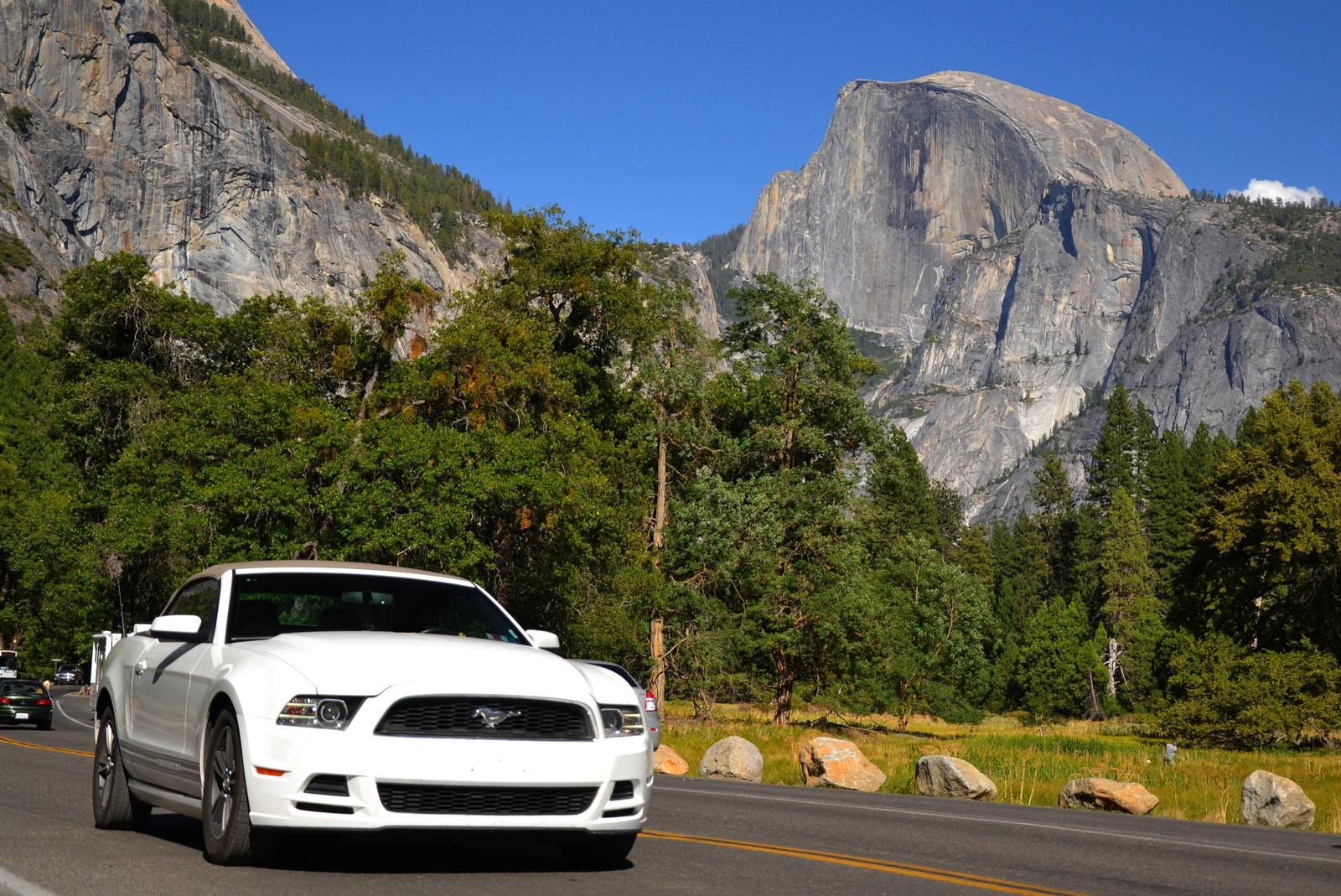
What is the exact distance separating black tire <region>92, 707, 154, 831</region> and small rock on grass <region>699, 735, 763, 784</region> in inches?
456

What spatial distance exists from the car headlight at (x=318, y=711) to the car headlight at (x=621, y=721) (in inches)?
52.6

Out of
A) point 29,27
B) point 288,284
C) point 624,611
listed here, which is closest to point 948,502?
point 288,284

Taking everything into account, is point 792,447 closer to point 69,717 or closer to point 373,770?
point 69,717

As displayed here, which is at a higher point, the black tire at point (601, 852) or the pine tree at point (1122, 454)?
the pine tree at point (1122, 454)

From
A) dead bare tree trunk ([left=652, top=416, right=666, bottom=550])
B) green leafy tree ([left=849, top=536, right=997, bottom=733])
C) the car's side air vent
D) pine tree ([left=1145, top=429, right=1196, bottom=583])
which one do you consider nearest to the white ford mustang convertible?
the car's side air vent

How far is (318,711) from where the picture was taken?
611 cm

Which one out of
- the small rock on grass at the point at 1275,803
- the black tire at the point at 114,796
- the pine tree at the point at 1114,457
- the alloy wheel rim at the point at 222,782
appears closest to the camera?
the alloy wheel rim at the point at 222,782

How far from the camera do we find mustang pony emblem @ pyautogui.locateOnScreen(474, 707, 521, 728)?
6195 millimetres

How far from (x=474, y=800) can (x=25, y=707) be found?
26.6m

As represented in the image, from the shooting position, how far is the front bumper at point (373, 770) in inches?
237

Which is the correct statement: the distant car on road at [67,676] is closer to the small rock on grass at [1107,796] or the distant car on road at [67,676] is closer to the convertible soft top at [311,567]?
the small rock on grass at [1107,796]

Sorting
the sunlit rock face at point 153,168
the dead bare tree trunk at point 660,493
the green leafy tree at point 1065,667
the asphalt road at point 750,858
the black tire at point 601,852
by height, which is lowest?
the green leafy tree at point 1065,667

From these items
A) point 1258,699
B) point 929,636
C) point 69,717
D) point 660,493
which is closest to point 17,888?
point 69,717

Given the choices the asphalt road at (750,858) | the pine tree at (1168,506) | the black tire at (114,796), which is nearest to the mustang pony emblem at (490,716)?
the asphalt road at (750,858)
